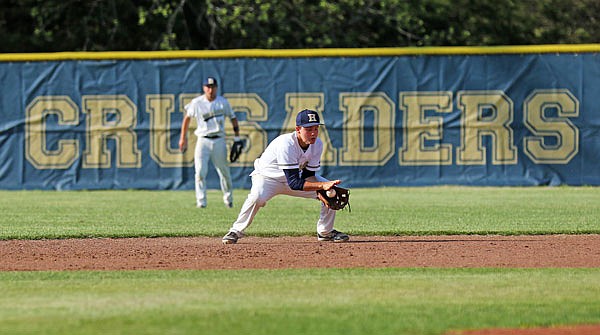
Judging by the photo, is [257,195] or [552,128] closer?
[257,195]

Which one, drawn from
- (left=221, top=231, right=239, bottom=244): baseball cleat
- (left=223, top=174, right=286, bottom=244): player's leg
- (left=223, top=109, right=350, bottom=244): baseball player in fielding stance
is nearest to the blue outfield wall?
(left=223, top=109, right=350, bottom=244): baseball player in fielding stance

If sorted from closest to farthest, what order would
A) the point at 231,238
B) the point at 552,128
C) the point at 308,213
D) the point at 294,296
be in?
1. the point at 294,296
2. the point at 231,238
3. the point at 308,213
4. the point at 552,128

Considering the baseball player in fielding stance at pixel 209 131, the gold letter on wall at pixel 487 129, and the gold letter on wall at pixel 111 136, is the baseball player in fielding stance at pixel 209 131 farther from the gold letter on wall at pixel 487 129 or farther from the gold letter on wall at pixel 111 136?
the gold letter on wall at pixel 487 129

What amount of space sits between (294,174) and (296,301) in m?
3.09

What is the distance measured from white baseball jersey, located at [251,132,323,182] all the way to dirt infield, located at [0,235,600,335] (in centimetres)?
75

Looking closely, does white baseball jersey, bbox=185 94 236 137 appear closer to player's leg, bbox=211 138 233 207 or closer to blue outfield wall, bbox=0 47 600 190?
player's leg, bbox=211 138 233 207

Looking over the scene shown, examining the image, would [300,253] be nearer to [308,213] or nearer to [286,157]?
[286,157]

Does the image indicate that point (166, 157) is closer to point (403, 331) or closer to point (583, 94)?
point (583, 94)

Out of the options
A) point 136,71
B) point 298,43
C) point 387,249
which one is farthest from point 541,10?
point 387,249

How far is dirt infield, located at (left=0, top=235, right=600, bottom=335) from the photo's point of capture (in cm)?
932

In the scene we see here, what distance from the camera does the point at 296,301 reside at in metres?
7.19

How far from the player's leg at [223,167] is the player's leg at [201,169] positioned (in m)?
0.12

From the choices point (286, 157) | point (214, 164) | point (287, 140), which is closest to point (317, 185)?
point (286, 157)

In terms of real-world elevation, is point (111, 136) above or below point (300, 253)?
above
